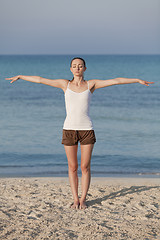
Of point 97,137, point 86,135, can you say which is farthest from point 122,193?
point 97,137

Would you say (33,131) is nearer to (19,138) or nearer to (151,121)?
(19,138)

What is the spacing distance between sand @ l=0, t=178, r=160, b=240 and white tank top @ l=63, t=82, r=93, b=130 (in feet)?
4.12

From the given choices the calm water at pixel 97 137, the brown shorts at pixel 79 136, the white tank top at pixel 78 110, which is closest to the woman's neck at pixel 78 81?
the white tank top at pixel 78 110

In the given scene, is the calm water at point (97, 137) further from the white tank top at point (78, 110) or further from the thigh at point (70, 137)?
the white tank top at point (78, 110)

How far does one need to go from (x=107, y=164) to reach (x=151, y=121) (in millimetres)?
8135

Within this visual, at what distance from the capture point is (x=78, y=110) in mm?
5121

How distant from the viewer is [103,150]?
38.4 ft

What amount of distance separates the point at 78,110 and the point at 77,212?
1490 millimetres

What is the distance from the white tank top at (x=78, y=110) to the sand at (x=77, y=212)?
125cm

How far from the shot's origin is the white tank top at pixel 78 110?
16.8ft

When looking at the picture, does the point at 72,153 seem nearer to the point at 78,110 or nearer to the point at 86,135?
the point at 86,135

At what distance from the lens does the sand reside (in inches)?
184

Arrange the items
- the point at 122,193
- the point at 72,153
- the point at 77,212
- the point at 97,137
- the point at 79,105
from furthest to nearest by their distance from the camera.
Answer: the point at 97,137 → the point at 122,193 → the point at 77,212 → the point at 72,153 → the point at 79,105

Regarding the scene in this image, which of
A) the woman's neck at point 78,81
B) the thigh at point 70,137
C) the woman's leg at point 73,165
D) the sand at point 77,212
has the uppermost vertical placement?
the woman's neck at point 78,81
